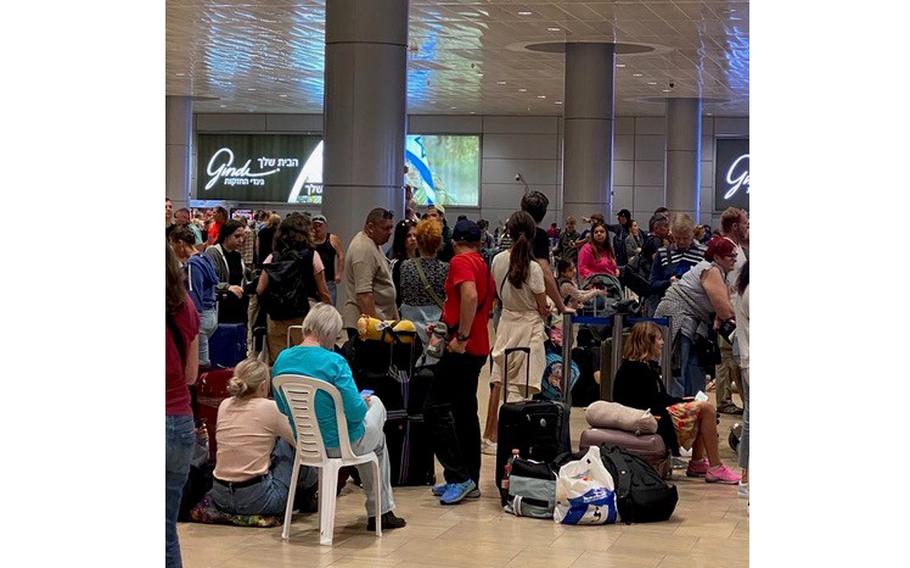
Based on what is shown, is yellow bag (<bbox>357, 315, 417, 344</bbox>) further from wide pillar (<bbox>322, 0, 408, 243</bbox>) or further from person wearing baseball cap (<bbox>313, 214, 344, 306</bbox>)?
wide pillar (<bbox>322, 0, 408, 243</bbox>)

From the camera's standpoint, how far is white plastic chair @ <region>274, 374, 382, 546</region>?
6.55 metres

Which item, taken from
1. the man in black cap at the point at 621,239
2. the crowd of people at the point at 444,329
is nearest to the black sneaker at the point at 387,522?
the crowd of people at the point at 444,329

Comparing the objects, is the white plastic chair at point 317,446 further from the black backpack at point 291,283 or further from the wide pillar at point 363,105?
the wide pillar at point 363,105

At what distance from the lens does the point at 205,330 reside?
9.13m

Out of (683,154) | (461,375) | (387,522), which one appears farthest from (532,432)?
(683,154)

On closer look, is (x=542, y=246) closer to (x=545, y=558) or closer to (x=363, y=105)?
(x=545, y=558)

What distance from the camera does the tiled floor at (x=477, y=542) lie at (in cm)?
647

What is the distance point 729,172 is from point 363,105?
30.3 m

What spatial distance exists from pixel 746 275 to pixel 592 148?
59.0 feet

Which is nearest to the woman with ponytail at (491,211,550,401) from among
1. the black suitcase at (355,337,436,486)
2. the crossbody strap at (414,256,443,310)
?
the crossbody strap at (414,256,443,310)

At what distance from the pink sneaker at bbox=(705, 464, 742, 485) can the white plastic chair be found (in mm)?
2549

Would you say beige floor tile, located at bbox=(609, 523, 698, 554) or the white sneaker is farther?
the white sneaker
